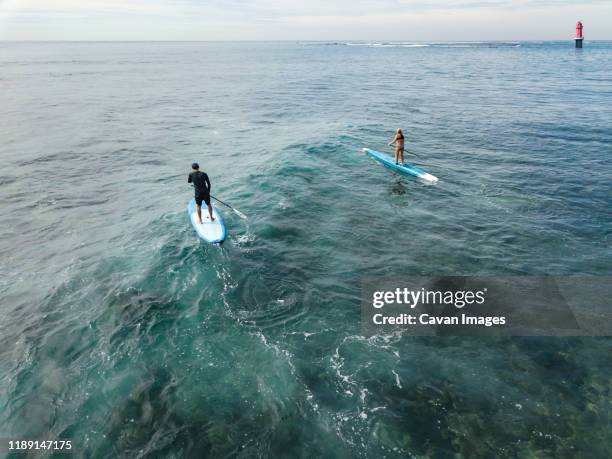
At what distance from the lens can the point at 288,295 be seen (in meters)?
13.9

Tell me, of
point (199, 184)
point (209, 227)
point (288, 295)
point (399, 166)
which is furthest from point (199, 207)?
point (399, 166)

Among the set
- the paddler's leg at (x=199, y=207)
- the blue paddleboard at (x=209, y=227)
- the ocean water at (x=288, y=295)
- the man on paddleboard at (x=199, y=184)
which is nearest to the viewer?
the ocean water at (x=288, y=295)

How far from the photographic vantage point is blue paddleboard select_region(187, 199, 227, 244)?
16.6 meters

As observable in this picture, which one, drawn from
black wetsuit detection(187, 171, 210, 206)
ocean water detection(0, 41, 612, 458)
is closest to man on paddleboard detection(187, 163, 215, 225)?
black wetsuit detection(187, 171, 210, 206)

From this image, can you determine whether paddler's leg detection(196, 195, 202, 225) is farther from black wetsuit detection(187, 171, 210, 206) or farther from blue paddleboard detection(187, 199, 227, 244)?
blue paddleboard detection(187, 199, 227, 244)

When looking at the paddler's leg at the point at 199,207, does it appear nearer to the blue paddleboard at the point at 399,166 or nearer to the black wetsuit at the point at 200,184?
the black wetsuit at the point at 200,184

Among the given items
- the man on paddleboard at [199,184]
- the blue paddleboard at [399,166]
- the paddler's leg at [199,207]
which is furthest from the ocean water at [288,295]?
the man on paddleboard at [199,184]

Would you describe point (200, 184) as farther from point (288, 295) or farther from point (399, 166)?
point (399, 166)

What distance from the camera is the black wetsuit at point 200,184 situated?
16.4 m

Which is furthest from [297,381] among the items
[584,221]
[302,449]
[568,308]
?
[584,221]

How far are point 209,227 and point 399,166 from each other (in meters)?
13.9

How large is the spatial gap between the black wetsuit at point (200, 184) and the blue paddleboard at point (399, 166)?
44.4 feet

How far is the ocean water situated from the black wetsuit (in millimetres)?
2122

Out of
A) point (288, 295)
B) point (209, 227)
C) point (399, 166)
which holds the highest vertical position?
point (399, 166)
